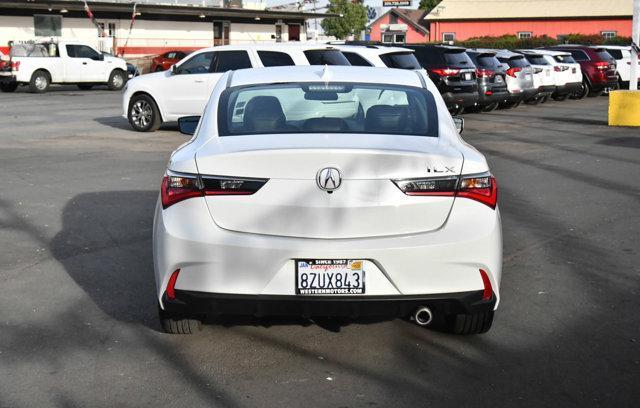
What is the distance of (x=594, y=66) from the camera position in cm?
3441

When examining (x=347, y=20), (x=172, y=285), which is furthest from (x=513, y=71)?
(x=347, y=20)

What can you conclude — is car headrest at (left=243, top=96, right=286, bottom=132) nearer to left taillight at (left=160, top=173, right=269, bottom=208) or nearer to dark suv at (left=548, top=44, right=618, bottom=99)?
left taillight at (left=160, top=173, right=269, bottom=208)

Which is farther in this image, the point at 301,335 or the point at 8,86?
the point at 8,86

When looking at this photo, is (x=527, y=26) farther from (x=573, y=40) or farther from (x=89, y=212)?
(x=89, y=212)

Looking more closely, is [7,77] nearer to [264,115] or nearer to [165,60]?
[165,60]

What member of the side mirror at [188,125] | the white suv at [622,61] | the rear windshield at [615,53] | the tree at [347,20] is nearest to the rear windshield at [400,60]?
the side mirror at [188,125]

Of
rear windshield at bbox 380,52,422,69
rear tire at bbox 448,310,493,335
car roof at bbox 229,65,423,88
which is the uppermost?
car roof at bbox 229,65,423,88

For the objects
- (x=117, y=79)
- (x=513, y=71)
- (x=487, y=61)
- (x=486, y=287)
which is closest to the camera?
(x=486, y=287)

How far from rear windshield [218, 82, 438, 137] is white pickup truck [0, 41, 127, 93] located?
30.5 metres

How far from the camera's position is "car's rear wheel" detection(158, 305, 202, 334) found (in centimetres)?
579

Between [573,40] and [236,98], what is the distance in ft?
195

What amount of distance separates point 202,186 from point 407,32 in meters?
86.4

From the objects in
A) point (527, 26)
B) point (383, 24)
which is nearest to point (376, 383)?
point (527, 26)

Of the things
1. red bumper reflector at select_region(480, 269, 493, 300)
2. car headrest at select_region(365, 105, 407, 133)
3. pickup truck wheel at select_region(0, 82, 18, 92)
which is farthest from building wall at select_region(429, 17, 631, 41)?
red bumper reflector at select_region(480, 269, 493, 300)
